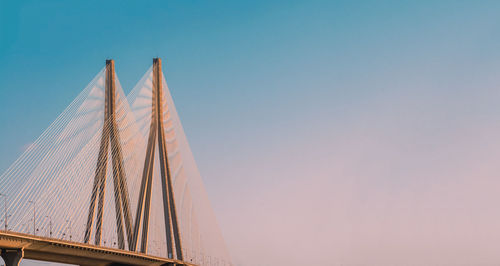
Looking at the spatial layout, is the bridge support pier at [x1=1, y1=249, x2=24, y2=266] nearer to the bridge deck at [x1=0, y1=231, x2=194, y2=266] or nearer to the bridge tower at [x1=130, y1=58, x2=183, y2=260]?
the bridge deck at [x1=0, y1=231, x2=194, y2=266]

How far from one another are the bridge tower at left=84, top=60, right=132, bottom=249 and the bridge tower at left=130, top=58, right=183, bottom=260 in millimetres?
1441

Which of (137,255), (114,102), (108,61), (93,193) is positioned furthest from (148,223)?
(108,61)

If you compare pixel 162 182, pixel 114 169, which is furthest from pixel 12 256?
pixel 162 182

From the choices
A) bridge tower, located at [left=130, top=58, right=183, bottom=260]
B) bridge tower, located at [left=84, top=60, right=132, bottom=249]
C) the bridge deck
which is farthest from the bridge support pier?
bridge tower, located at [left=130, top=58, right=183, bottom=260]

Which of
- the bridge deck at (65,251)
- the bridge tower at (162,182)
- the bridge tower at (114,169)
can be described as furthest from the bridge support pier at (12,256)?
the bridge tower at (162,182)

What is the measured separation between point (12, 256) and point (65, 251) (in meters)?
4.44

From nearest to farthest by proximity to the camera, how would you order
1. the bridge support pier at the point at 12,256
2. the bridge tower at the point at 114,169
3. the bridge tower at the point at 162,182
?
1. the bridge support pier at the point at 12,256
2. the bridge tower at the point at 114,169
3. the bridge tower at the point at 162,182

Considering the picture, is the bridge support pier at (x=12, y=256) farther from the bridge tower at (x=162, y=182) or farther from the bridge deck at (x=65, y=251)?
the bridge tower at (x=162, y=182)

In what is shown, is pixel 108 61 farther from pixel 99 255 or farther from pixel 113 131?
pixel 99 255

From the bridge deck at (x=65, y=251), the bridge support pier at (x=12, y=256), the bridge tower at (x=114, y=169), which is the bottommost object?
the bridge support pier at (x=12, y=256)

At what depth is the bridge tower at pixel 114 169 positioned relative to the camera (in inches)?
1748

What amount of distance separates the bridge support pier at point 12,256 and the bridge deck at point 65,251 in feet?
1.16

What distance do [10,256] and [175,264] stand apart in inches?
722

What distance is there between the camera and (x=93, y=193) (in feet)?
144
